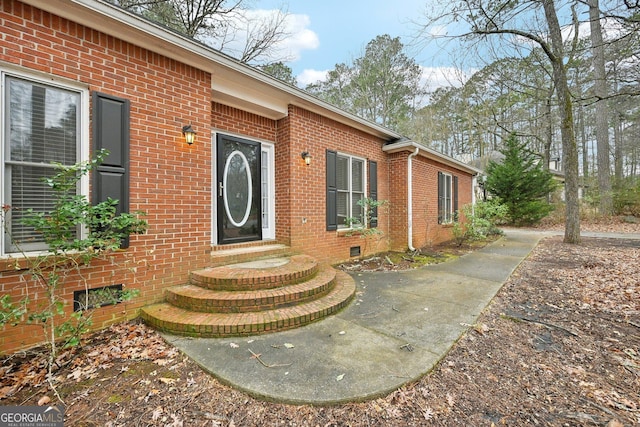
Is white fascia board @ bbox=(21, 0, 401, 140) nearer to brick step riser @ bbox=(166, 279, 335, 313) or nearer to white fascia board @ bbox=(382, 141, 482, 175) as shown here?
white fascia board @ bbox=(382, 141, 482, 175)

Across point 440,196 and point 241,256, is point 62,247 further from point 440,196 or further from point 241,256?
point 440,196

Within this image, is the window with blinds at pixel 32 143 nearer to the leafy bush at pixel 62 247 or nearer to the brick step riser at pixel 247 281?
the leafy bush at pixel 62 247

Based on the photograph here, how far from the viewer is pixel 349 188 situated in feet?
20.0

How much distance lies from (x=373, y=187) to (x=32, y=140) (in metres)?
5.82

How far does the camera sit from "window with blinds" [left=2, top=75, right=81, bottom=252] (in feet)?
7.88

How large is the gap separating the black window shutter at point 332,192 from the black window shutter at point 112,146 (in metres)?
3.47

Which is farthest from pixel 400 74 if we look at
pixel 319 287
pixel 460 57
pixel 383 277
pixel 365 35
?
pixel 319 287

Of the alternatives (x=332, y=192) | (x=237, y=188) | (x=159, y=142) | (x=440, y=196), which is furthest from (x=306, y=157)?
(x=440, y=196)

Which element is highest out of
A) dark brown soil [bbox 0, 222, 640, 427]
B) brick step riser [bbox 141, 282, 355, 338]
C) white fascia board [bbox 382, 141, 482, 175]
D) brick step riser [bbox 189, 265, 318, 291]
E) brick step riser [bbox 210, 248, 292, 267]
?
white fascia board [bbox 382, 141, 482, 175]

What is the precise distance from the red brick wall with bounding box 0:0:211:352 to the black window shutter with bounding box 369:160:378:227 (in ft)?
13.2

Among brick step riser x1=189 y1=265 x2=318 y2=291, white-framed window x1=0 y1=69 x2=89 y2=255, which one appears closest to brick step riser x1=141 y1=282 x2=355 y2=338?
brick step riser x1=189 y1=265 x2=318 y2=291

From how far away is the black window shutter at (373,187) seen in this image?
641cm

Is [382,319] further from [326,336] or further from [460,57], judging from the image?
[460,57]

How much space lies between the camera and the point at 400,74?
15.4 m
